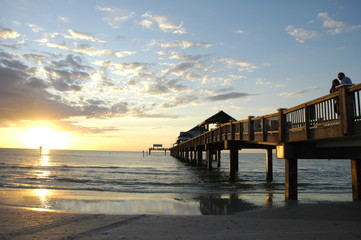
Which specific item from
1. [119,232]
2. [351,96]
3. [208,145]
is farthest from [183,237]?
[208,145]

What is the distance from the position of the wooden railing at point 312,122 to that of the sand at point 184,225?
8.03ft

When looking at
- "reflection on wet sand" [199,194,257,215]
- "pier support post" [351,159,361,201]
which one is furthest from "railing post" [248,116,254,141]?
"pier support post" [351,159,361,201]

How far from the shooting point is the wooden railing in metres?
7.58

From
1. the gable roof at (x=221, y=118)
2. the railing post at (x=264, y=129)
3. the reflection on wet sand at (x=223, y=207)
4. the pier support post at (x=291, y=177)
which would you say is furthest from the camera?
the gable roof at (x=221, y=118)

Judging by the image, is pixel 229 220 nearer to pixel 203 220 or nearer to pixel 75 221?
pixel 203 220

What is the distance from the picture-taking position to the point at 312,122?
9766 mm

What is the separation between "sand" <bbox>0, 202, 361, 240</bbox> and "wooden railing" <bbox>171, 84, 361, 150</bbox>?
245 centimetres

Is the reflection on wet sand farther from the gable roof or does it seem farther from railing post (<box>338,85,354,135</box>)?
the gable roof

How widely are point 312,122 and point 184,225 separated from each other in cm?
568

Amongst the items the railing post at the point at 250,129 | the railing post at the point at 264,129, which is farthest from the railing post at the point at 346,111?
the railing post at the point at 250,129

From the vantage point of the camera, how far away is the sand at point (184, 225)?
6266 mm

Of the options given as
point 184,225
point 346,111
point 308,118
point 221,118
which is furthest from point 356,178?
point 221,118

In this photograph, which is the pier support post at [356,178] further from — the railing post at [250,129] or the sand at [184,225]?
the railing post at [250,129]

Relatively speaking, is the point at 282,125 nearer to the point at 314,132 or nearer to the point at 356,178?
Result: the point at 314,132
